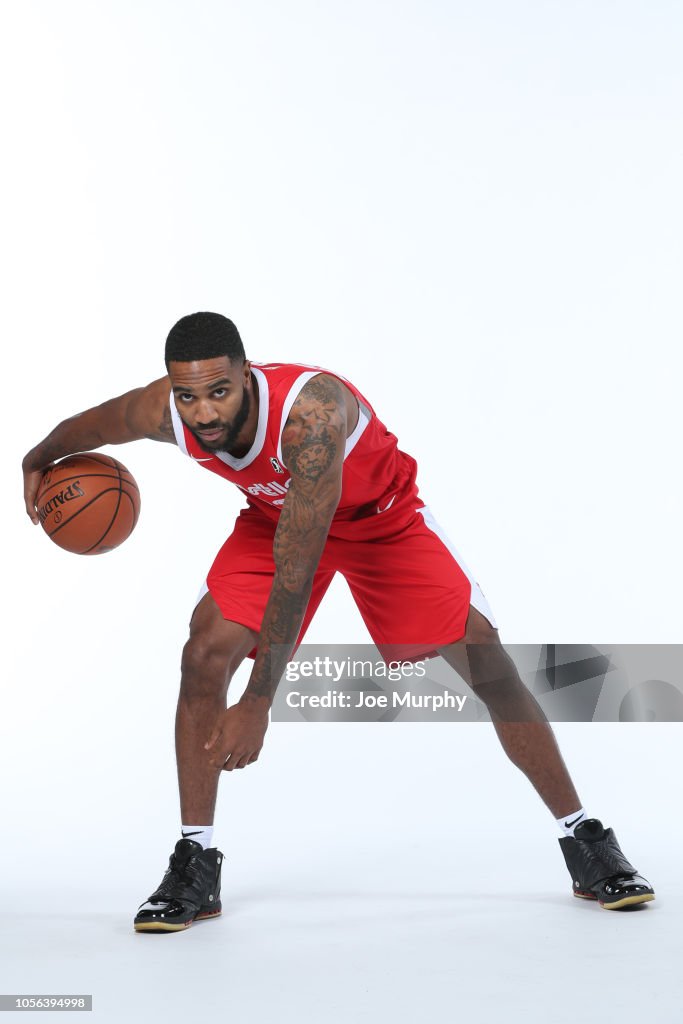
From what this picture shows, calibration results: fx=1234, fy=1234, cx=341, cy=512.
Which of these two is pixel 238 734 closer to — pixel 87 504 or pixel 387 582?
pixel 387 582

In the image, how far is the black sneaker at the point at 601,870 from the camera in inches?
148

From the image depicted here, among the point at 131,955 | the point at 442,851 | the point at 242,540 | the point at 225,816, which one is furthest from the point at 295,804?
the point at 131,955

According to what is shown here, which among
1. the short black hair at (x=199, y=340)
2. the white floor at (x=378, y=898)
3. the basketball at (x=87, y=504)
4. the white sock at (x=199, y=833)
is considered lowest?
the white floor at (x=378, y=898)

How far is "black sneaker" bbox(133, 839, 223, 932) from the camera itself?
3.56 meters

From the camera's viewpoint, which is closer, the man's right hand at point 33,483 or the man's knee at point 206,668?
the man's knee at point 206,668

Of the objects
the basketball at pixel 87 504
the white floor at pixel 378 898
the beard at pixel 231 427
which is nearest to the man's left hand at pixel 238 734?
the white floor at pixel 378 898

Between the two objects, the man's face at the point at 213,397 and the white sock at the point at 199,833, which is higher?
the man's face at the point at 213,397

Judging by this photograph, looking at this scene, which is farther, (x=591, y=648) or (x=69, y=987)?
(x=591, y=648)

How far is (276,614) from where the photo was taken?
3.38 m

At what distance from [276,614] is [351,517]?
2.33ft

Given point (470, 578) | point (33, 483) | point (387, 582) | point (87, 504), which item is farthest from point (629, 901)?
point (33, 483)

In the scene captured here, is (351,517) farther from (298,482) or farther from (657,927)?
(657,927)

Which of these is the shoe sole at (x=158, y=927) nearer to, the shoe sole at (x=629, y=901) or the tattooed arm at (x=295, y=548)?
the tattooed arm at (x=295, y=548)

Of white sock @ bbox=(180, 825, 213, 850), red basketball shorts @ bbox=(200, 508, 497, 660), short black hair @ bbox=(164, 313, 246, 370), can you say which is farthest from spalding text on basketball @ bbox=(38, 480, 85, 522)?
white sock @ bbox=(180, 825, 213, 850)
